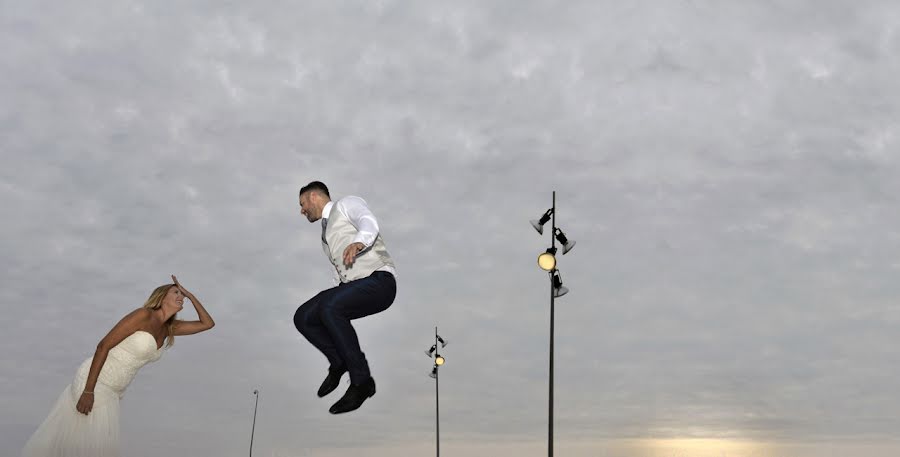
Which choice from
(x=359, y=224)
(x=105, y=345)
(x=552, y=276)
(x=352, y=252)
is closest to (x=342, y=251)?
(x=359, y=224)

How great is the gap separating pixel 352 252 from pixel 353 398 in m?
1.16

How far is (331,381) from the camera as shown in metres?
6.78

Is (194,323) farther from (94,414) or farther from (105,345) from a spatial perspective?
(94,414)

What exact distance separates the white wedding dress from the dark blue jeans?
186 cm

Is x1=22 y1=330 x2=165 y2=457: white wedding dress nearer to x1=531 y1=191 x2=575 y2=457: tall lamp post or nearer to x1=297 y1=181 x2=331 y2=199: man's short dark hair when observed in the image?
x1=297 y1=181 x2=331 y2=199: man's short dark hair

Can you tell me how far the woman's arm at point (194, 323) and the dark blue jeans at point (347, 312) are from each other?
4.10ft

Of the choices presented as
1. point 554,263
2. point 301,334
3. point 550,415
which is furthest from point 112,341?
point 550,415

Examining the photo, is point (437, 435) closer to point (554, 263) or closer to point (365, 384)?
point (554, 263)

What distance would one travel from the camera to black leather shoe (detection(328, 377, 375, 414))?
6.23 metres

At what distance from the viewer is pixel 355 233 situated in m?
6.46

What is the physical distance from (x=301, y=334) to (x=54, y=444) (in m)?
2.78

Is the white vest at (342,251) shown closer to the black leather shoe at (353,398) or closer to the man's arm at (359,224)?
the man's arm at (359,224)

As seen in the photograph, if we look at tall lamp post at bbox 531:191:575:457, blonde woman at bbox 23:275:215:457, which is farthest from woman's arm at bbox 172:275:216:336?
tall lamp post at bbox 531:191:575:457

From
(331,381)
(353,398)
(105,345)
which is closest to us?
(353,398)
